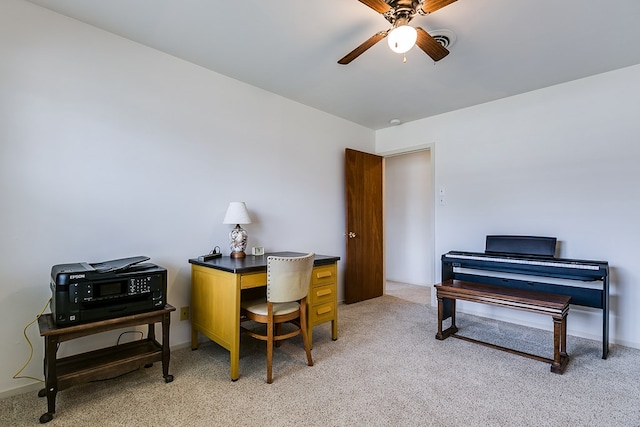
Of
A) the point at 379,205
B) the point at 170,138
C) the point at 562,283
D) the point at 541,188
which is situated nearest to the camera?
the point at 170,138

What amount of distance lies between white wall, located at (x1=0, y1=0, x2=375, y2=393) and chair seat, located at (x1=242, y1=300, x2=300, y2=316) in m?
0.70

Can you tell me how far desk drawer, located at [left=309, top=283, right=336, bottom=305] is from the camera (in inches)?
108

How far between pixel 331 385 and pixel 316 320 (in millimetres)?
682

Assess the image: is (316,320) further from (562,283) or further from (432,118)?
(432,118)

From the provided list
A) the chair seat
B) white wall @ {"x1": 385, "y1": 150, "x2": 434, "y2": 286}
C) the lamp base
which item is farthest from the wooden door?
the chair seat

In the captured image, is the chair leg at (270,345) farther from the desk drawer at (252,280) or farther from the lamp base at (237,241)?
the lamp base at (237,241)

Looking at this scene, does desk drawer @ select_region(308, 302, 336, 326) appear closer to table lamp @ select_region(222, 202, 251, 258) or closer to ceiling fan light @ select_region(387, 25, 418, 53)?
table lamp @ select_region(222, 202, 251, 258)

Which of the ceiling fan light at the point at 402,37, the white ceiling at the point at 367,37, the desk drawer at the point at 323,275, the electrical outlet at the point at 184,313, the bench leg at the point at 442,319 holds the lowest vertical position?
the bench leg at the point at 442,319

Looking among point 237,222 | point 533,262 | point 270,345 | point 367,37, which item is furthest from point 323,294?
point 367,37

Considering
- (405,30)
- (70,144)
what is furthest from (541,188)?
(70,144)

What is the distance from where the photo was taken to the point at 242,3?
6.57 feet

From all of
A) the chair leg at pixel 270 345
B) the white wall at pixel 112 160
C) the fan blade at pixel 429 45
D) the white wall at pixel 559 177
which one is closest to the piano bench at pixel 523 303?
the white wall at pixel 559 177

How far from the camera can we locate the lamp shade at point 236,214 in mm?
2811

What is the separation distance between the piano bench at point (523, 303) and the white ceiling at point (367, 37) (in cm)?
203
